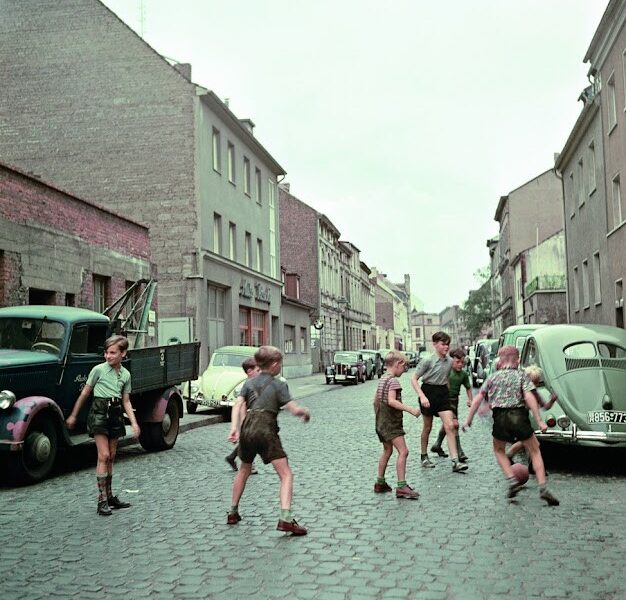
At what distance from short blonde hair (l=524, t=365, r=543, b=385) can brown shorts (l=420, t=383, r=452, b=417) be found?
1.03 metres

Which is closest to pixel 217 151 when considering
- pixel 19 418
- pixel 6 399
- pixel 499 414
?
pixel 6 399

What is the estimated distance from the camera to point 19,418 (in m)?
9.03

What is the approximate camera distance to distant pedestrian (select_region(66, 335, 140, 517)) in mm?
7461

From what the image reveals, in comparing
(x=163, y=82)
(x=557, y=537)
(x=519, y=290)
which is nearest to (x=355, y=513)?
(x=557, y=537)

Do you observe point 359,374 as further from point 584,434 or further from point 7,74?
point 584,434

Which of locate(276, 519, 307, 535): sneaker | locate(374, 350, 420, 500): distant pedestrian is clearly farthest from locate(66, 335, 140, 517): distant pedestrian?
locate(374, 350, 420, 500): distant pedestrian

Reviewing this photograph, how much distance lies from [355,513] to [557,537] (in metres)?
1.80

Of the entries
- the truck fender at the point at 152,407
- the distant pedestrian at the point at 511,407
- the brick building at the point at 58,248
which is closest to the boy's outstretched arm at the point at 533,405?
the distant pedestrian at the point at 511,407

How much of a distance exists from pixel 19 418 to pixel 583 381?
22.2 feet

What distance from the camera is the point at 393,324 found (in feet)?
335

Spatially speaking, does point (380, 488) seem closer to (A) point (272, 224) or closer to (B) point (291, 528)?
(B) point (291, 528)

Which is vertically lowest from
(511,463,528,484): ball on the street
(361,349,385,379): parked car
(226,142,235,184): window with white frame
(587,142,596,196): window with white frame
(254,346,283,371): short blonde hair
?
(511,463,528,484): ball on the street

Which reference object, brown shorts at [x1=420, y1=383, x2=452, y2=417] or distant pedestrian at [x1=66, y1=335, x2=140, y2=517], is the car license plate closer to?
brown shorts at [x1=420, y1=383, x2=452, y2=417]

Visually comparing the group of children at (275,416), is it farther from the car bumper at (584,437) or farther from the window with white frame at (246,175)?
the window with white frame at (246,175)
